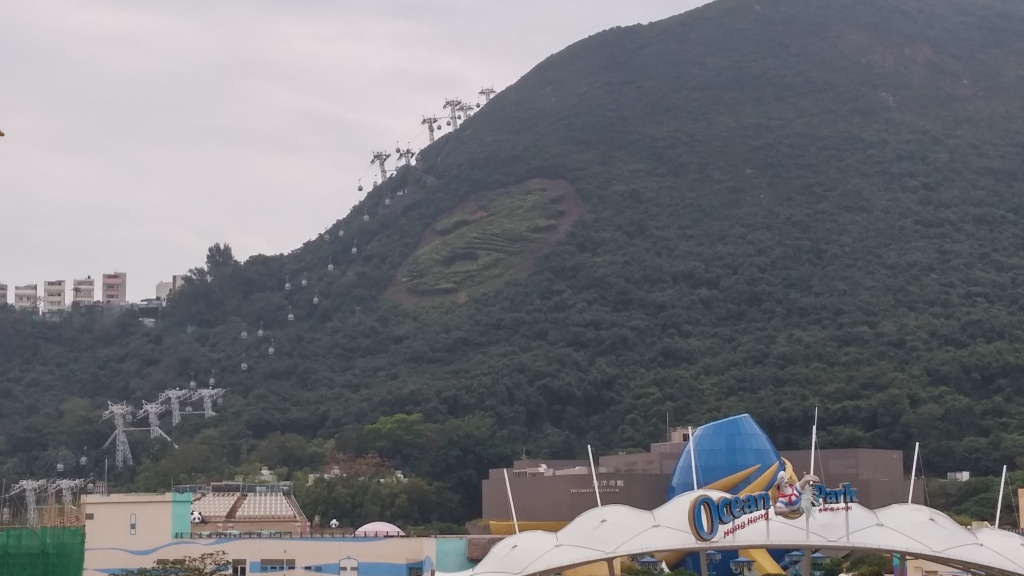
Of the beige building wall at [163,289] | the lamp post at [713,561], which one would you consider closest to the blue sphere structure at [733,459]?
the lamp post at [713,561]

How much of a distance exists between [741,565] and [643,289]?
81.7 meters

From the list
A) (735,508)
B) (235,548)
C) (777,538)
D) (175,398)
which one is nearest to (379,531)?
(235,548)

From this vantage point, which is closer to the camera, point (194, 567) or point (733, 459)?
point (194, 567)

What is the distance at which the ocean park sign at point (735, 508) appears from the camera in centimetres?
5350

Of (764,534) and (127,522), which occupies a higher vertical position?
(127,522)

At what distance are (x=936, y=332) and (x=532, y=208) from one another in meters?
51.5

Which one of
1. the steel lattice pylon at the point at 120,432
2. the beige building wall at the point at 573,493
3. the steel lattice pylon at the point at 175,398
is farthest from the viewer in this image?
the steel lattice pylon at the point at 175,398

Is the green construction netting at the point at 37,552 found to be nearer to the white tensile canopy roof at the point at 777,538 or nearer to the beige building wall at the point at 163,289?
the white tensile canopy roof at the point at 777,538

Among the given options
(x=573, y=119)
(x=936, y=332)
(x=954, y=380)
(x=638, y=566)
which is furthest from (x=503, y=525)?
(x=573, y=119)

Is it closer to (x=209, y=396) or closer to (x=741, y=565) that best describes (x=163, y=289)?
(x=209, y=396)

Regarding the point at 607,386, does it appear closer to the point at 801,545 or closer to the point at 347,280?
the point at 347,280

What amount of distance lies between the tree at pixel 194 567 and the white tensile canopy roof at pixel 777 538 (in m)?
11.9

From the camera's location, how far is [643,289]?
152 meters

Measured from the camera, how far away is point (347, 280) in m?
168
